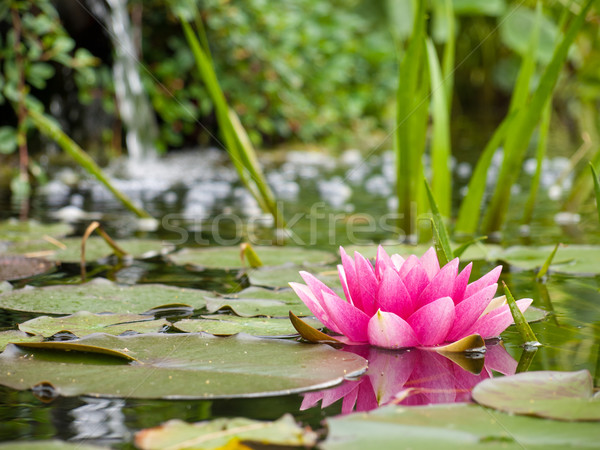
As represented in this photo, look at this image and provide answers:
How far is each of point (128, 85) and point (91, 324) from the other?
132 inches

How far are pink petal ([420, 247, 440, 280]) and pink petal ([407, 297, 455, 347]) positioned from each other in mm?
83

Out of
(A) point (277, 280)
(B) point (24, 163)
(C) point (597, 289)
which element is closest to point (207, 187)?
(B) point (24, 163)

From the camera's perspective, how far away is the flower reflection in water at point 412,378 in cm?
69

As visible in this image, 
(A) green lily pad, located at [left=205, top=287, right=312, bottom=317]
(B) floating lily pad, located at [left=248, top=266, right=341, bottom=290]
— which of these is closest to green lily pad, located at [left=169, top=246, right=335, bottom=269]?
(B) floating lily pad, located at [left=248, top=266, right=341, bottom=290]

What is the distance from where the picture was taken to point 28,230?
74.0 inches

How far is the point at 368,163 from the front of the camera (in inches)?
184

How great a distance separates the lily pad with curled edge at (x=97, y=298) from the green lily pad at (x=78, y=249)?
0.36m

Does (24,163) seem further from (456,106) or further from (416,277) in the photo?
(456,106)

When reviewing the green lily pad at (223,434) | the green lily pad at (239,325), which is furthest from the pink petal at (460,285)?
the green lily pad at (223,434)

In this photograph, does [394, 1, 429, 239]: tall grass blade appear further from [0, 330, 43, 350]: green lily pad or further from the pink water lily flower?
[0, 330, 43, 350]: green lily pad

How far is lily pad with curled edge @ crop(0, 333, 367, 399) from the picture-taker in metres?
0.70

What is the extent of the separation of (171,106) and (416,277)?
3.90 m

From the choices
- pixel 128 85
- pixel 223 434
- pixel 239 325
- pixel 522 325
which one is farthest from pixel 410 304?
pixel 128 85

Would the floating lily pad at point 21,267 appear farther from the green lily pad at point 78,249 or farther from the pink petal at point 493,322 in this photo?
the pink petal at point 493,322
